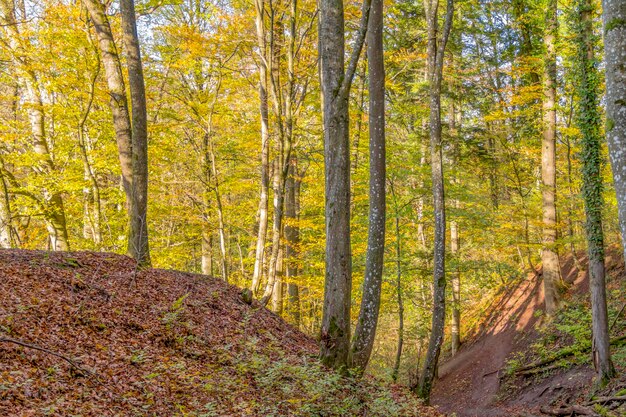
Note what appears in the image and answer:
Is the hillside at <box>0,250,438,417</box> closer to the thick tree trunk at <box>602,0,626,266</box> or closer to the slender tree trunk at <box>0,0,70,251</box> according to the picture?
the thick tree trunk at <box>602,0,626,266</box>

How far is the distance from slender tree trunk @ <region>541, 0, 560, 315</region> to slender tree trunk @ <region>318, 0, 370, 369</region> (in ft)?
30.0

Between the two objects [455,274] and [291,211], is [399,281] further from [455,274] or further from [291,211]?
[291,211]

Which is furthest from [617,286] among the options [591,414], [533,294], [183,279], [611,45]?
[183,279]

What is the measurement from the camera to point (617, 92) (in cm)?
495

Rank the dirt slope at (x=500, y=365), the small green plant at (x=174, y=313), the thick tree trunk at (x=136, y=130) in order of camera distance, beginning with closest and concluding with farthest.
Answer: the small green plant at (x=174, y=313)
the thick tree trunk at (x=136, y=130)
the dirt slope at (x=500, y=365)

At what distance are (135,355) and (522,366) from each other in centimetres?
1070

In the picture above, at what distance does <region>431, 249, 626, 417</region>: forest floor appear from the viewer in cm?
942

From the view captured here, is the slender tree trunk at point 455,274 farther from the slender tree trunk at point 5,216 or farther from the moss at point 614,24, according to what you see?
the slender tree trunk at point 5,216

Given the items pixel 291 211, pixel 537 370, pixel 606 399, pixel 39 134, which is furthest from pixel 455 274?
pixel 39 134

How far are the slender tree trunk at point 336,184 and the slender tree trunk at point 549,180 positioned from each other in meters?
9.15

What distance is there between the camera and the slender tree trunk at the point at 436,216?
941cm

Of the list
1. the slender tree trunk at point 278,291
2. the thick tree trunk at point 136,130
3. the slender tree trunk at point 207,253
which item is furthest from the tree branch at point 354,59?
the slender tree trunk at point 207,253

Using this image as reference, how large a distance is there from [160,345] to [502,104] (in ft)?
44.8

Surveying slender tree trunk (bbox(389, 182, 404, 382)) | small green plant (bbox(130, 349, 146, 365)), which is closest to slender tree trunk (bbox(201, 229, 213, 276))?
slender tree trunk (bbox(389, 182, 404, 382))
